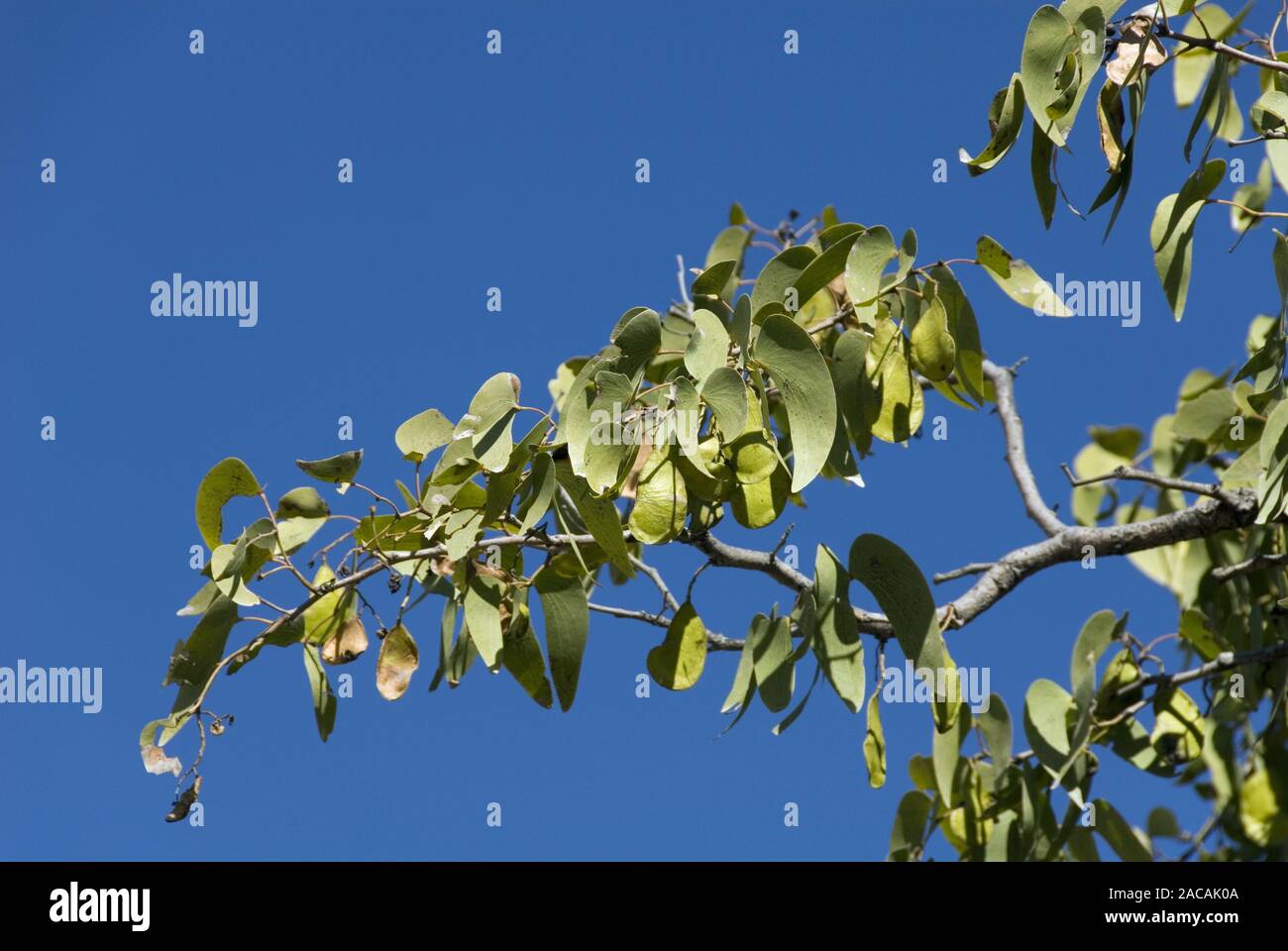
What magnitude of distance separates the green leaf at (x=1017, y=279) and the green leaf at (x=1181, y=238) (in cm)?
20

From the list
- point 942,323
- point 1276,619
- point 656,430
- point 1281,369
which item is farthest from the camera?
point 1276,619

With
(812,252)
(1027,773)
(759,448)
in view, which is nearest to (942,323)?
(812,252)

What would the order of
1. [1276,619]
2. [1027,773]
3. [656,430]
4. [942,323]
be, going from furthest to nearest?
[1276,619]
[1027,773]
[942,323]
[656,430]

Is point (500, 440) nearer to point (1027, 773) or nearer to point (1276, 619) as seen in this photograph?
point (1027, 773)

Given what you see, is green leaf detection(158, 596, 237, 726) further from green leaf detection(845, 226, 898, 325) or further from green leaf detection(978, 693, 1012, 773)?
green leaf detection(978, 693, 1012, 773)

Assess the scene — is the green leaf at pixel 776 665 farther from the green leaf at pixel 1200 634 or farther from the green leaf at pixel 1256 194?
the green leaf at pixel 1256 194

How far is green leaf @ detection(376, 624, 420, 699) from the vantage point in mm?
2578

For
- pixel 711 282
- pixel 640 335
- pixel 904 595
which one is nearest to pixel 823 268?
pixel 711 282

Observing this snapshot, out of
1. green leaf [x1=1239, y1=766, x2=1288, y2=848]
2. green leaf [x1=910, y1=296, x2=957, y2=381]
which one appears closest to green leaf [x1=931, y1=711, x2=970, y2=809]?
green leaf [x1=910, y1=296, x2=957, y2=381]

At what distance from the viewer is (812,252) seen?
2.44 meters

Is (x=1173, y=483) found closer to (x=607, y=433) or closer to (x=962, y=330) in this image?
(x=962, y=330)

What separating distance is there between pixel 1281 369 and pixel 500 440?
5.30 ft
